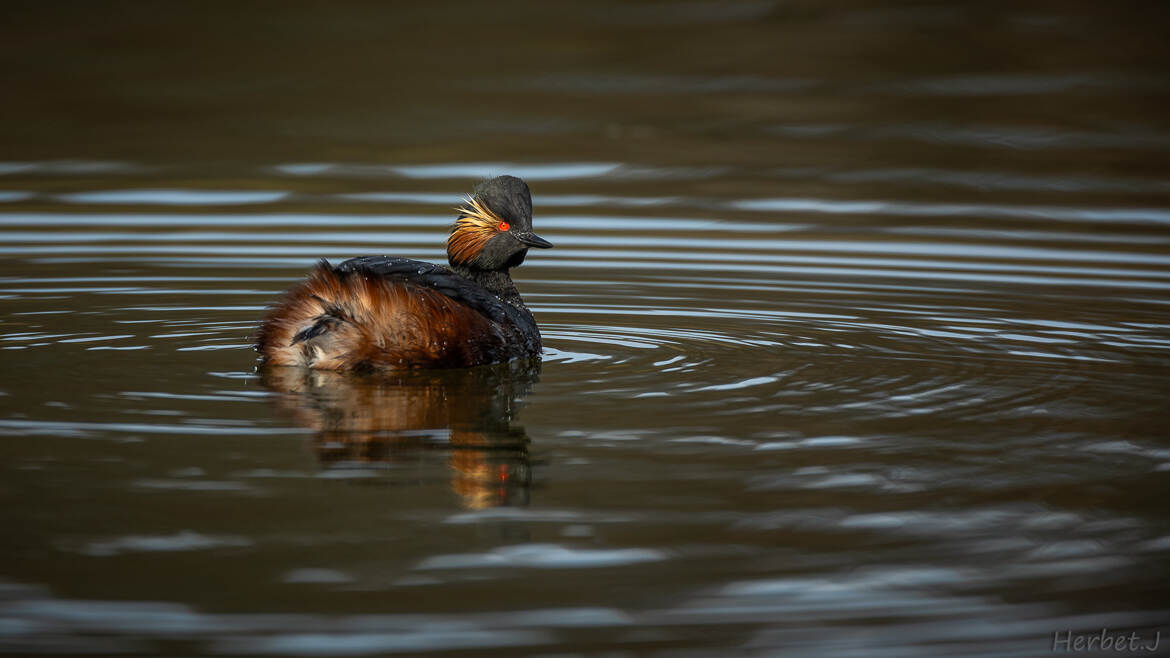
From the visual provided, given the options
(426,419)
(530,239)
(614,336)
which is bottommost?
(426,419)

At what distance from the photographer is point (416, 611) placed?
13.9 ft

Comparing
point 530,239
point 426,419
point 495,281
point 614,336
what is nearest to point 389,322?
point 426,419

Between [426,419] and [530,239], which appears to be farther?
[530,239]

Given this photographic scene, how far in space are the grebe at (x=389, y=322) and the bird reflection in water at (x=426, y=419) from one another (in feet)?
0.25

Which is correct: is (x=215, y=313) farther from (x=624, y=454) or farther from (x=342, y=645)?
(x=342, y=645)

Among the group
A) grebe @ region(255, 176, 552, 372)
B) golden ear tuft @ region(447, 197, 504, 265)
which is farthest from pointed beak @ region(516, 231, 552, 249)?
grebe @ region(255, 176, 552, 372)

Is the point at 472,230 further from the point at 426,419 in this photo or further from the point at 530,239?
the point at 426,419

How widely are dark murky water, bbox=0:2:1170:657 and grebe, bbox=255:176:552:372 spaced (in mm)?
184

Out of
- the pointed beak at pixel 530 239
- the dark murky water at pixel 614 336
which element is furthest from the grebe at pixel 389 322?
the pointed beak at pixel 530 239

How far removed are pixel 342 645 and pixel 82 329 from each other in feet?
14.4

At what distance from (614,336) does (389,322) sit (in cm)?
160

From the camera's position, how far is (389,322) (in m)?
6.75

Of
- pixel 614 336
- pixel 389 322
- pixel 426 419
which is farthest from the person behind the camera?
pixel 614 336

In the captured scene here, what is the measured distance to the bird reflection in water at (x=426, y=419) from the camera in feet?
17.8
